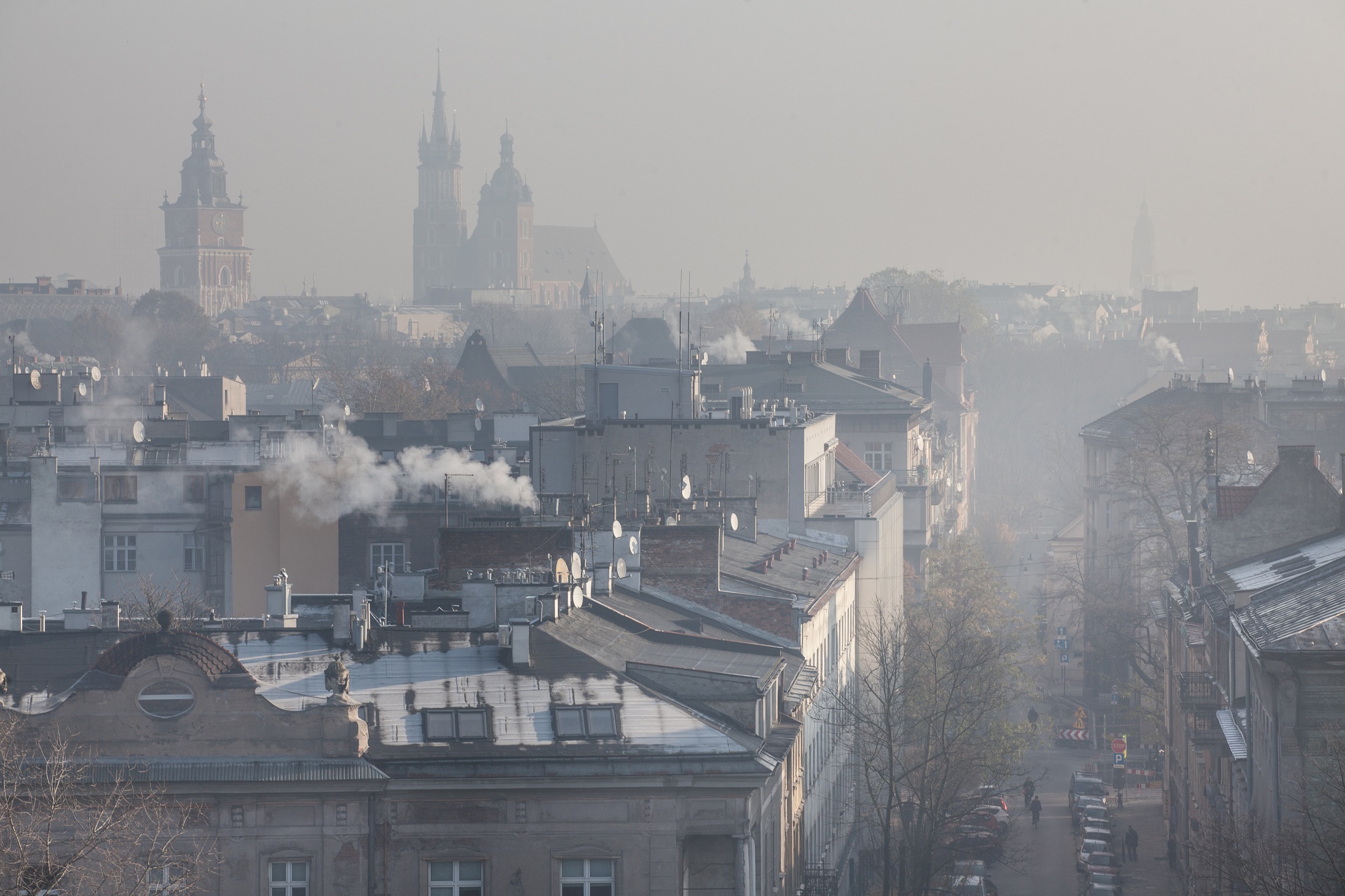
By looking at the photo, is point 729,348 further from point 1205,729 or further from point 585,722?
point 585,722

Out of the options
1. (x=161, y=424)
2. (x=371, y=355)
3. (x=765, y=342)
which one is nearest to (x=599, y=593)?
(x=161, y=424)

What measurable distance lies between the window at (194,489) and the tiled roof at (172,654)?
32.1 m

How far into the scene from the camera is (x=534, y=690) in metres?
29.8

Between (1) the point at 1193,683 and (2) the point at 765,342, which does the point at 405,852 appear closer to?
(1) the point at 1193,683

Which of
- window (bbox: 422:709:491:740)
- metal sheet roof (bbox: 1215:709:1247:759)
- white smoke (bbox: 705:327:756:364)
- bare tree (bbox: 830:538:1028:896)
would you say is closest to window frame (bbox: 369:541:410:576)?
bare tree (bbox: 830:538:1028:896)

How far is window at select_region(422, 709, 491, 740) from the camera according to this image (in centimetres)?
2866

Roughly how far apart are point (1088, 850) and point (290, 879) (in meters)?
24.6

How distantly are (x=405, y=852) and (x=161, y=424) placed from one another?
48.1 metres

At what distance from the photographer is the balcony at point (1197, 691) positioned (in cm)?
4112

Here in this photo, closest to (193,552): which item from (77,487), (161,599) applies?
(77,487)

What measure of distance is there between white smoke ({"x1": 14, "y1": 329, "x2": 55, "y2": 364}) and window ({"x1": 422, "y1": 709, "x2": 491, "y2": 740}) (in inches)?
4438

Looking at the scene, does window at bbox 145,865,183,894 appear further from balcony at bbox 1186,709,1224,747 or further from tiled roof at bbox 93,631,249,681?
balcony at bbox 1186,709,1224,747

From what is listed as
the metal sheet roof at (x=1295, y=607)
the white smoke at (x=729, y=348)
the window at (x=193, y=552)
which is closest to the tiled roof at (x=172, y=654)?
the metal sheet roof at (x=1295, y=607)

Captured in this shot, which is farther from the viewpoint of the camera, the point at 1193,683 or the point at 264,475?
the point at 264,475
